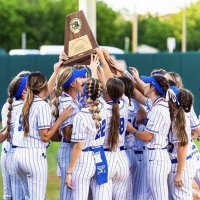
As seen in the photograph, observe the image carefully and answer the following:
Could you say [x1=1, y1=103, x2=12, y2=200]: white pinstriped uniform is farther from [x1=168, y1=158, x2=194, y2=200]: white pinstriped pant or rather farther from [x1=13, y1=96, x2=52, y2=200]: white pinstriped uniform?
[x1=168, y1=158, x2=194, y2=200]: white pinstriped pant

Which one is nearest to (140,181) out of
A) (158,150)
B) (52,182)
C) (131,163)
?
(131,163)

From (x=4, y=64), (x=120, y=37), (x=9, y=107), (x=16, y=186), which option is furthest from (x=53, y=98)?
(x=120, y=37)

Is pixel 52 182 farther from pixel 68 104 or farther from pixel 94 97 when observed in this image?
pixel 94 97

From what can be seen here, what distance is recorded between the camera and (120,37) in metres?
76.7

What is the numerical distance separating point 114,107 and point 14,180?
145 cm

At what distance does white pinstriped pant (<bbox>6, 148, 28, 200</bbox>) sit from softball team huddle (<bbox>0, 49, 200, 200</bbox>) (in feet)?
0.07

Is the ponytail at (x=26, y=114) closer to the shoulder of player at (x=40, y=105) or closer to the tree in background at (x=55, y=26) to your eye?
the shoulder of player at (x=40, y=105)

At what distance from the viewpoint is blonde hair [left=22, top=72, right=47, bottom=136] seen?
7.84 meters

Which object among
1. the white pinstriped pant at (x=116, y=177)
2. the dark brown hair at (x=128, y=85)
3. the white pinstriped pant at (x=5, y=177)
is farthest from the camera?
the white pinstriped pant at (x=5, y=177)

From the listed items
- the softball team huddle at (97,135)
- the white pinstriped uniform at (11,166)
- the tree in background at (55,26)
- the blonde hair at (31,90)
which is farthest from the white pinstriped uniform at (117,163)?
the tree in background at (55,26)

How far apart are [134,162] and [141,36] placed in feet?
237

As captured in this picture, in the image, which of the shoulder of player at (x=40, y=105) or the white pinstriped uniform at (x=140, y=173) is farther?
the white pinstriped uniform at (x=140, y=173)

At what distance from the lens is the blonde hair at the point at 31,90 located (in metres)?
7.84

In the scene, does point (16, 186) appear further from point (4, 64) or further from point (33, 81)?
point (4, 64)
